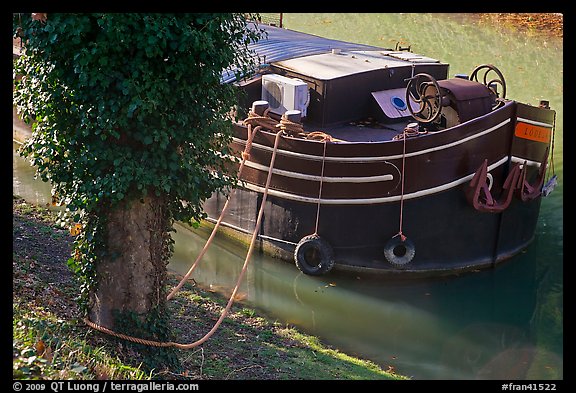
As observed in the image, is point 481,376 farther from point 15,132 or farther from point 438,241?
point 15,132

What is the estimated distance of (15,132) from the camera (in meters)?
18.7

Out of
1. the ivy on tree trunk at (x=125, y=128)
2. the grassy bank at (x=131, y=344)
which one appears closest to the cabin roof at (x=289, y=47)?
the grassy bank at (x=131, y=344)

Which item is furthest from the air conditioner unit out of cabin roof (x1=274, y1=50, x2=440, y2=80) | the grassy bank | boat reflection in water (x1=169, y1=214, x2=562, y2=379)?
the grassy bank

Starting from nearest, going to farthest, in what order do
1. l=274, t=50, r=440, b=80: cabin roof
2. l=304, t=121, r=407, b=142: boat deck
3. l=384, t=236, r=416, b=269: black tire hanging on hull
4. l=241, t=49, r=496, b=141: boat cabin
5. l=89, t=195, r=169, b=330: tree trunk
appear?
l=89, t=195, r=169, b=330: tree trunk < l=384, t=236, r=416, b=269: black tire hanging on hull < l=241, t=49, r=496, b=141: boat cabin < l=304, t=121, r=407, b=142: boat deck < l=274, t=50, r=440, b=80: cabin roof

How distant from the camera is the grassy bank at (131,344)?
7.35 m

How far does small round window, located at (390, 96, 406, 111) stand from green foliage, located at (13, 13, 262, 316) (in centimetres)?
602

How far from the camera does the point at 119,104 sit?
758 centimetres

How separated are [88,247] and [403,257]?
5570mm

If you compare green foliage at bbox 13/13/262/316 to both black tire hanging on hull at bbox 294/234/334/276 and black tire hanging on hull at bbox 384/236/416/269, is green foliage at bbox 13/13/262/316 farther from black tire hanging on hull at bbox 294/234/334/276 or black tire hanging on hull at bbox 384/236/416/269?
black tire hanging on hull at bbox 384/236/416/269

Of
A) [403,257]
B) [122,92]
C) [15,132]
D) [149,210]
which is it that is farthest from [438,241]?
[15,132]

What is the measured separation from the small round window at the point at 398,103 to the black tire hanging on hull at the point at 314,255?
284 cm

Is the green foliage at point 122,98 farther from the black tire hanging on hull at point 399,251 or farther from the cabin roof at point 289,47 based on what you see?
the cabin roof at point 289,47

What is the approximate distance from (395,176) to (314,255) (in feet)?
5.79

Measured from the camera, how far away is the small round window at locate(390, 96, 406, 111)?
45.9 feet
